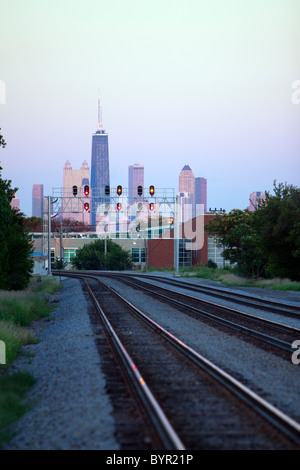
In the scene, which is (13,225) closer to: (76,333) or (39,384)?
(76,333)

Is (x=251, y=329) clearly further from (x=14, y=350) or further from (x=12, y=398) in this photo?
(x=12, y=398)

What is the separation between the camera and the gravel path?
680 centimetres

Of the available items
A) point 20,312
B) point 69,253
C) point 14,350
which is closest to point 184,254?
point 69,253

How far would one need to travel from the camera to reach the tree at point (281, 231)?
34.8 meters

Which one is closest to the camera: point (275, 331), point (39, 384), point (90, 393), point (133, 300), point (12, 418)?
point (12, 418)

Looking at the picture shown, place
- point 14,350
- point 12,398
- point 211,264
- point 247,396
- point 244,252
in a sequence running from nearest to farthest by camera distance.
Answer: point 247,396
point 12,398
point 14,350
point 244,252
point 211,264

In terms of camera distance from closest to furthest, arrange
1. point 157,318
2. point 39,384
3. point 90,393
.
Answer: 1. point 90,393
2. point 39,384
3. point 157,318

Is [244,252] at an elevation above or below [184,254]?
above

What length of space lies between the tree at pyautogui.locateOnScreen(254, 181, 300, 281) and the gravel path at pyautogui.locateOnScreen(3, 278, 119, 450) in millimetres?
21891

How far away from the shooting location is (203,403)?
824cm

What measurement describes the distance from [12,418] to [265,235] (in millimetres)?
29996

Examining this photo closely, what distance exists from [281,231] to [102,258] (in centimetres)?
5334

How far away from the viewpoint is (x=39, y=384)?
33.5 ft
